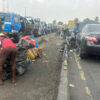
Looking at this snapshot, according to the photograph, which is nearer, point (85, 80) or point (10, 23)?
point (85, 80)

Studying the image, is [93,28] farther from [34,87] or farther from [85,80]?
[34,87]

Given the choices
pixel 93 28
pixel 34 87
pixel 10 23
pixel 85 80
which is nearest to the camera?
pixel 34 87

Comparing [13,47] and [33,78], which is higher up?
[13,47]

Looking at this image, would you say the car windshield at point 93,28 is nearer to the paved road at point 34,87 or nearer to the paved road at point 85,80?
the paved road at point 85,80

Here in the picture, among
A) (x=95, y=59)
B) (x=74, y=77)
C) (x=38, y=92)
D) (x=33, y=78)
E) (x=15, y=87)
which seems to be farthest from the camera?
(x=95, y=59)

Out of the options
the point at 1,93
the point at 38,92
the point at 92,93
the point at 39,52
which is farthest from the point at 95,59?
the point at 1,93

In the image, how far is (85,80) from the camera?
15.5 ft

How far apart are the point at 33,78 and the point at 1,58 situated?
113 cm

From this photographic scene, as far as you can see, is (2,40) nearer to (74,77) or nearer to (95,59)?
(74,77)

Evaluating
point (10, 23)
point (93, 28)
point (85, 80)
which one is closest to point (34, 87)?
point (85, 80)

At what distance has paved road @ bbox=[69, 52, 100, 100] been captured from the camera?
377cm

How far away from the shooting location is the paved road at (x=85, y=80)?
377cm

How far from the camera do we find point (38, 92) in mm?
3660

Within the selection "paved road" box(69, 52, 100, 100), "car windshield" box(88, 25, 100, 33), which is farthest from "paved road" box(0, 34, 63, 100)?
"car windshield" box(88, 25, 100, 33)
